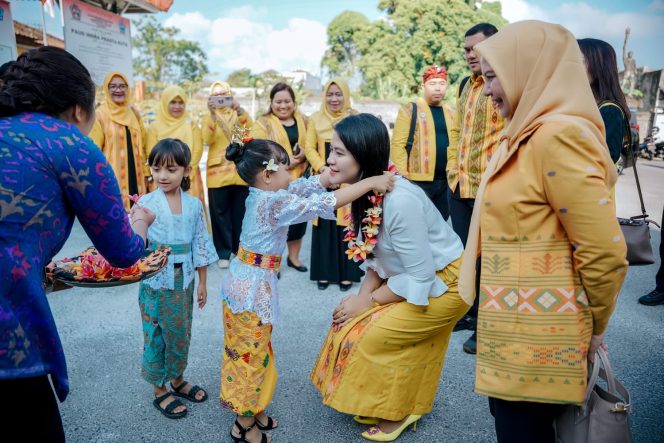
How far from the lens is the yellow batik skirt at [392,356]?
2.27m

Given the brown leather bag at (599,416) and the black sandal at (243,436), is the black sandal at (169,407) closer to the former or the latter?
the black sandal at (243,436)

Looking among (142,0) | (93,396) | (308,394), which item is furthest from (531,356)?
(142,0)

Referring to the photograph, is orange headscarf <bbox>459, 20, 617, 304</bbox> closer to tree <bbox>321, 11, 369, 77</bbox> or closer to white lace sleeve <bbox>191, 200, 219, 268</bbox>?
white lace sleeve <bbox>191, 200, 219, 268</bbox>

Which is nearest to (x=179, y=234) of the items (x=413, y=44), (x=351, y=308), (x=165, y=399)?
(x=165, y=399)

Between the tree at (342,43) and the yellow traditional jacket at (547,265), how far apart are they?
2774cm

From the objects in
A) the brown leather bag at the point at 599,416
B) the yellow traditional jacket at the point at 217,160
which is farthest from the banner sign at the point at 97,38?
the brown leather bag at the point at 599,416

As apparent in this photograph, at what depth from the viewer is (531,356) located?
4.84 ft

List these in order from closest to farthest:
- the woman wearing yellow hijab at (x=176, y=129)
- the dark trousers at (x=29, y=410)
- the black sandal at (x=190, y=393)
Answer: the dark trousers at (x=29, y=410) < the black sandal at (x=190, y=393) < the woman wearing yellow hijab at (x=176, y=129)

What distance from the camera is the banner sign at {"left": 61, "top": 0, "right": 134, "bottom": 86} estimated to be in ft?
21.1

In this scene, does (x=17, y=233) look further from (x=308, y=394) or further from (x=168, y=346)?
(x=308, y=394)

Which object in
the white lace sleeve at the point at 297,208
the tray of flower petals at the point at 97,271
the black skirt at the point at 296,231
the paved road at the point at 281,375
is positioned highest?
the white lace sleeve at the point at 297,208

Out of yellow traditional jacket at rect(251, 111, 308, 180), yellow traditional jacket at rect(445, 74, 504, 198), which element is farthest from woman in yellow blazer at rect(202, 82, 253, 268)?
yellow traditional jacket at rect(445, 74, 504, 198)

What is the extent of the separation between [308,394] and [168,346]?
2.83 ft

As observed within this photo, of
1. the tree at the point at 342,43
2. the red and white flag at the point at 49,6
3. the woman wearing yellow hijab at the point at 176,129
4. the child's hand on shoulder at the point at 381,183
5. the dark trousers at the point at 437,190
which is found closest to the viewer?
the child's hand on shoulder at the point at 381,183
